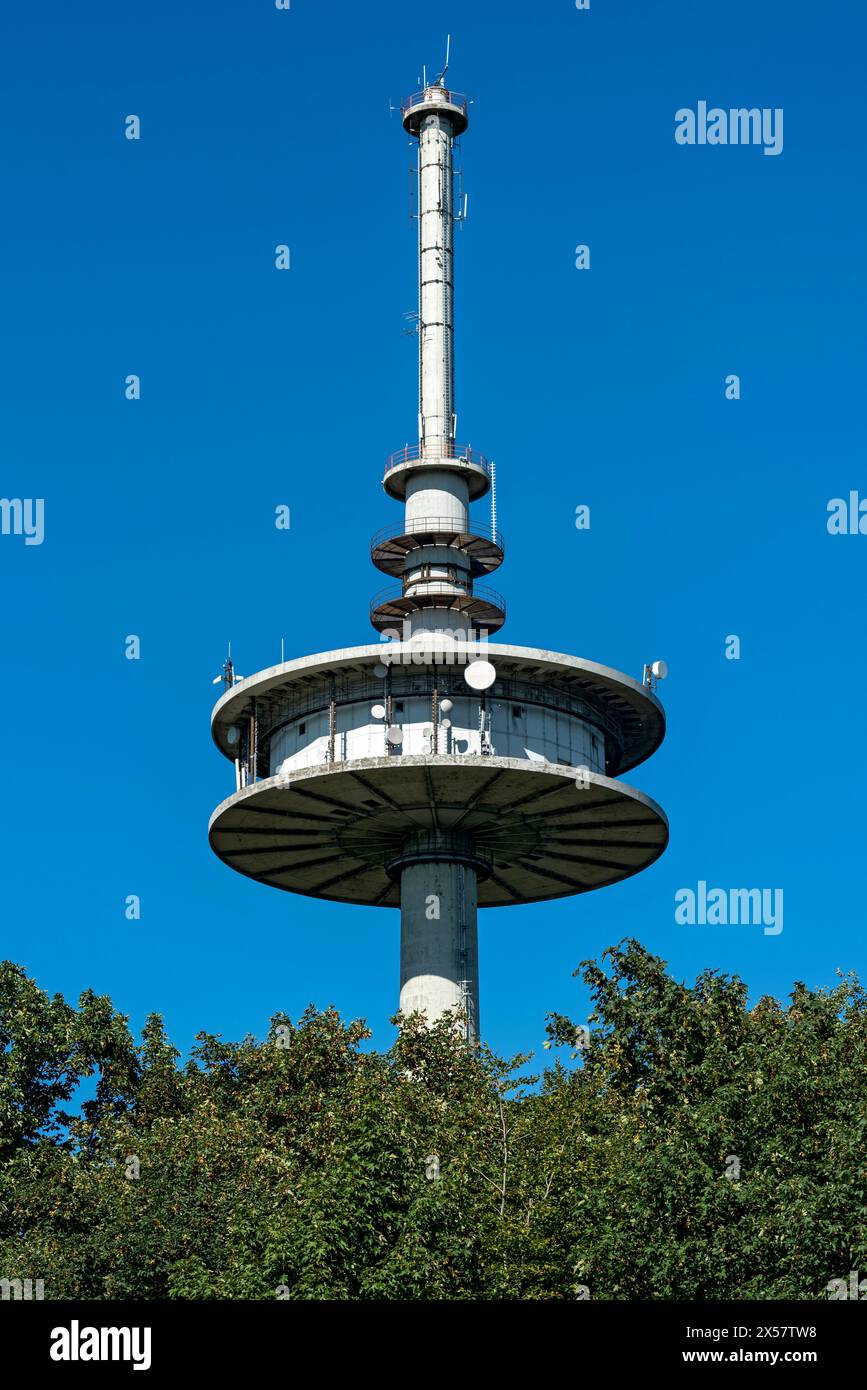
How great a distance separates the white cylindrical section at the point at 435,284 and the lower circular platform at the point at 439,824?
595 inches

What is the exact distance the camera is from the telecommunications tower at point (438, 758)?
206 ft

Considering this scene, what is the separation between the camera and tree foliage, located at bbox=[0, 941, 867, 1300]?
33344mm

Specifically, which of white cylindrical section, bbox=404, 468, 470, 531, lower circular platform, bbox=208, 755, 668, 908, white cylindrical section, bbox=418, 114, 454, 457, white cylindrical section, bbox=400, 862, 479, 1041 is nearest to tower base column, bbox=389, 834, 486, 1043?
white cylindrical section, bbox=400, 862, 479, 1041

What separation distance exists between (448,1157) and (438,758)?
19.8 meters

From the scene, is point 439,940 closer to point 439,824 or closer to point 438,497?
point 439,824

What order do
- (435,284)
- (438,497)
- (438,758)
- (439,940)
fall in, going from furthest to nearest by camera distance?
(435,284) → (438,497) → (439,940) → (438,758)

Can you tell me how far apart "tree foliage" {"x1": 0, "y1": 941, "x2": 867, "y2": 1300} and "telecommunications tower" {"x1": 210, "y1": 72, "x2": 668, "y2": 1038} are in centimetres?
→ 650

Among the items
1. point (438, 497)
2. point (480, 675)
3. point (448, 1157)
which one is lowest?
point (448, 1157)

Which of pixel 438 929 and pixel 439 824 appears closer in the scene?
→ pixel 438 929

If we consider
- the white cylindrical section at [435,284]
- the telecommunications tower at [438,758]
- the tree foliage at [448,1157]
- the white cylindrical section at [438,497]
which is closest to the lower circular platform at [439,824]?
the telecommunications tower at [438,758]

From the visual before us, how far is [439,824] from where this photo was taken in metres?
66.8

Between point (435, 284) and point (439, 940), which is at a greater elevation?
point (435, 284)

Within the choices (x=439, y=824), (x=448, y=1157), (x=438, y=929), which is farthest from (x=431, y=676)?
(x=448, y=1157)
